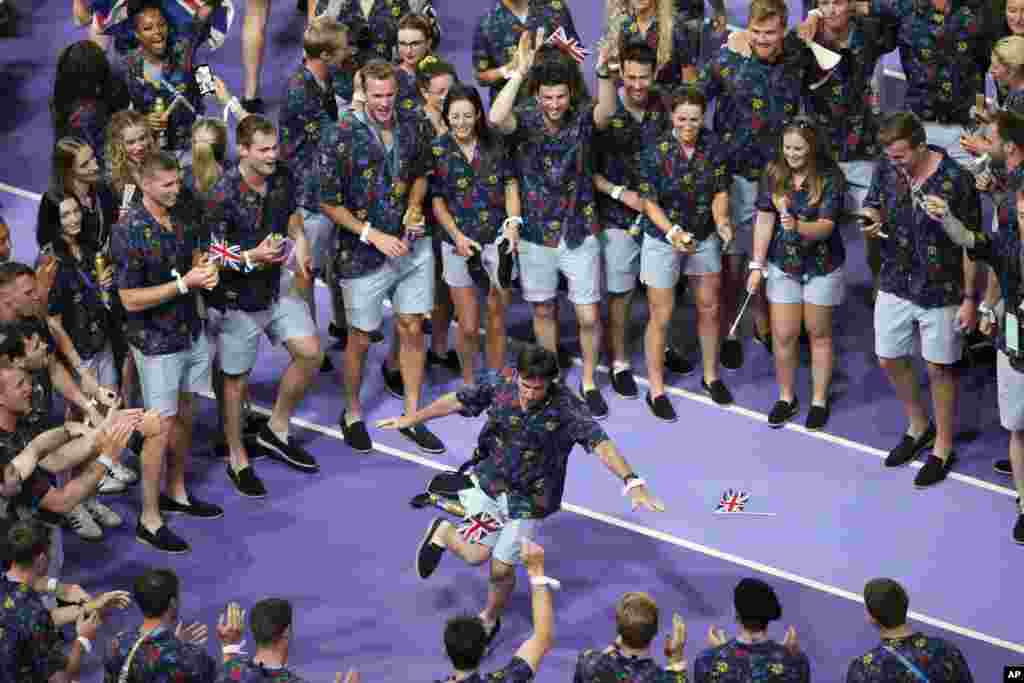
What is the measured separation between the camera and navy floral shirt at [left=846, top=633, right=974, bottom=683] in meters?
9.23

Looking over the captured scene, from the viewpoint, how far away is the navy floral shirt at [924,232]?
11922mm

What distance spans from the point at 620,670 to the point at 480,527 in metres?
1.84

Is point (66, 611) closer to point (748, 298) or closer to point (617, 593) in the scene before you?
point (617, 593)

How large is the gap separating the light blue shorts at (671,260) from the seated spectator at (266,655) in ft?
14.3

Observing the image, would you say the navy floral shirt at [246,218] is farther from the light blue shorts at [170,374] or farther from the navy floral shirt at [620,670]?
the navy floral shirt at [620,670]

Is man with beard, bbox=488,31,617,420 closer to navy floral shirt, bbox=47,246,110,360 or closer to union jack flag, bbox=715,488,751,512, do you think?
union jack flag, bbox=715,488,751,512

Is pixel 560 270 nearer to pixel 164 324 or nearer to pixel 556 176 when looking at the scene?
pixel 556 176

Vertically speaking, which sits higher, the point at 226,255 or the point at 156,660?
the point at 226,255

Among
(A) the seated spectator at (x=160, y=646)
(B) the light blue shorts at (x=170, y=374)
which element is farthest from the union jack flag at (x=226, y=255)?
(A) the seated spectator at (x=160, y=646)

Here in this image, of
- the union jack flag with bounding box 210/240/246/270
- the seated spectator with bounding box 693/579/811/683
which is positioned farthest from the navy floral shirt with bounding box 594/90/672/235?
the seated spectator with bounding box 693/579/811/683

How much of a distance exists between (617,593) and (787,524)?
1.18 meters

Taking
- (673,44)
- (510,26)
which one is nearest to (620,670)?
(673,44)

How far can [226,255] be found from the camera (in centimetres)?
1179

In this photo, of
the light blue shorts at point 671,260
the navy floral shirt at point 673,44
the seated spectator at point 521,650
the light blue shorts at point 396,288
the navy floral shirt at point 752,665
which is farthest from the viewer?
→ the navy floral shirt at point 673,44
